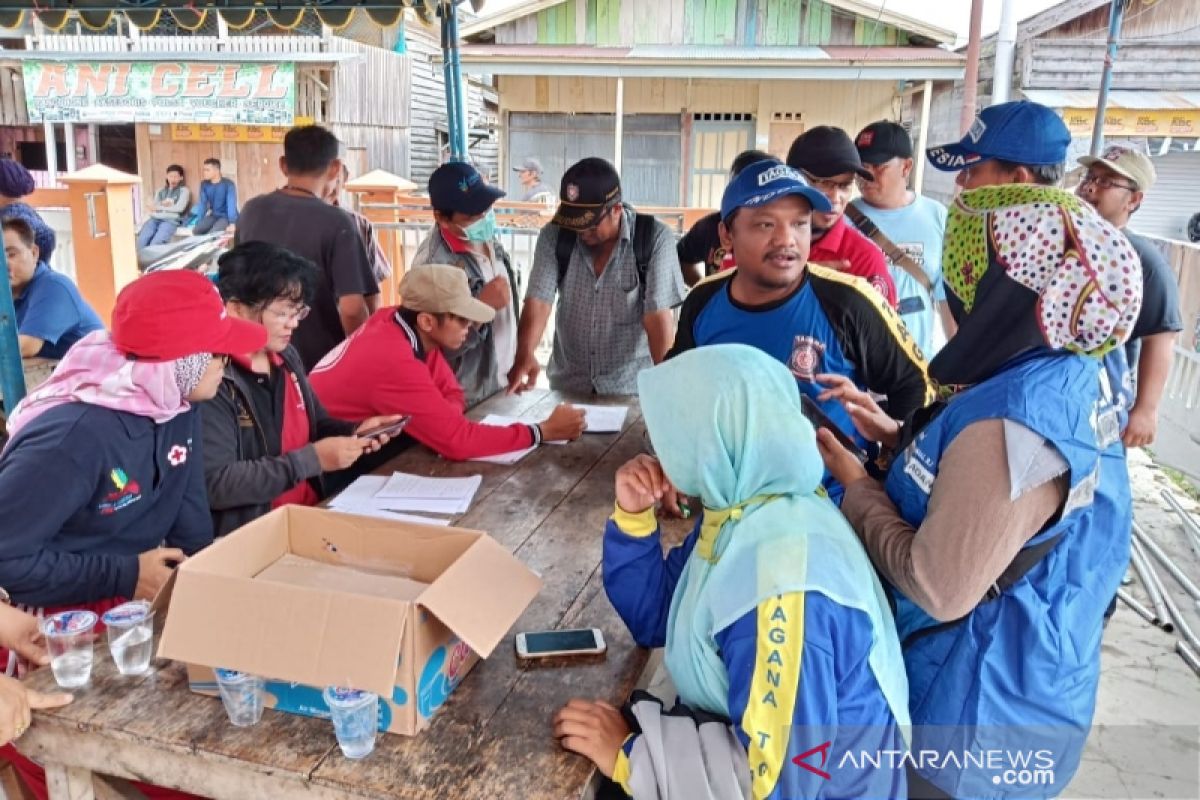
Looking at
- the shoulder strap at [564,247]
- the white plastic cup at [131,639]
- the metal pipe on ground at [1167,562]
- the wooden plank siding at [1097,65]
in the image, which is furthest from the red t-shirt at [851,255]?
the wooden plank siding at [1097,65]

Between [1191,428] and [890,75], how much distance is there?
5.53 m

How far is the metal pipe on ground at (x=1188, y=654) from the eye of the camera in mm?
3299

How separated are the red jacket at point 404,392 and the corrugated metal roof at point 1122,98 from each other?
8125 mm

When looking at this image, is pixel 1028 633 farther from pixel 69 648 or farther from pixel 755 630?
pixel 69 648

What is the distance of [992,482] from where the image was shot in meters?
1.21

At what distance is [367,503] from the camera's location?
2.21 metres

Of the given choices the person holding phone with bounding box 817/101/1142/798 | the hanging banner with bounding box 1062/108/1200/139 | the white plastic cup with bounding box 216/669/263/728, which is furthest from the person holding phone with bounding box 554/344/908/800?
the hanging banner with bounding box 1062/108/1200/139

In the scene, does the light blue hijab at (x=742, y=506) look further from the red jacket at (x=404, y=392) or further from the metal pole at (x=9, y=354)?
the metal pole at (x=9, y=354)

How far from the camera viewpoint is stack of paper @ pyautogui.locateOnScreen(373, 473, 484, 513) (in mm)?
2229

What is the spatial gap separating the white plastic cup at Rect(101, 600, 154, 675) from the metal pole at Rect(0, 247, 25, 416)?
1.75 metres

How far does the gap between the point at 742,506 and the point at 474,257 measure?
2507 mm

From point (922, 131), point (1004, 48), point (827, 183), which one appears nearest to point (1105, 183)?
point (827, 183)

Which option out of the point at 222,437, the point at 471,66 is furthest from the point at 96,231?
the point at 222,437

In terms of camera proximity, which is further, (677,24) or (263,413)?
(677,24)
